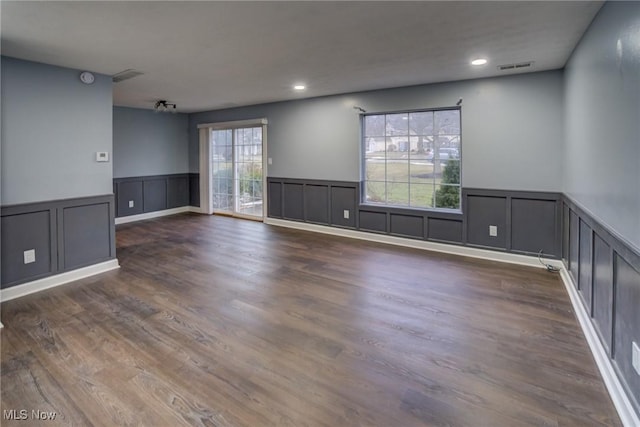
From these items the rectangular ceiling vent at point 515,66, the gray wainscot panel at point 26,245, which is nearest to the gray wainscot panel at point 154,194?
the gray wainscot panel at point 26,245

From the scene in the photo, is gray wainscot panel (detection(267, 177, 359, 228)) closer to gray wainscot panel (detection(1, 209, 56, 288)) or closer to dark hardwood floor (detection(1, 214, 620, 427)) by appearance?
dark hardwood floor (detection(1, 214, 620, 427))

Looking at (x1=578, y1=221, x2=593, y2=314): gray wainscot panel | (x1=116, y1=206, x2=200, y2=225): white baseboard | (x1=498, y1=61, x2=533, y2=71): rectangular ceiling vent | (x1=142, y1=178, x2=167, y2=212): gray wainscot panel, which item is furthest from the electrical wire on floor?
(x1=142, y1=178, x2=167, y2=212): gray wainscot panel

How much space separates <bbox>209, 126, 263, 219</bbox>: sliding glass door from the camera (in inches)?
287

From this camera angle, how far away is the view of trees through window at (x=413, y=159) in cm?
488

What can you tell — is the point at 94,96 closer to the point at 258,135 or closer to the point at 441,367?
the point at 258,135

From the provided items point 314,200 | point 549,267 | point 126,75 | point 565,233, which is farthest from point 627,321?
point 126,75

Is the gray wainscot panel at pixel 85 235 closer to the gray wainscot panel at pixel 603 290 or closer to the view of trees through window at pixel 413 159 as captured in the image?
the view of trees through window at pixel 413 159

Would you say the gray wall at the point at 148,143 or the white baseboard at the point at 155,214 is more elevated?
the gray wall at the point at 148,143

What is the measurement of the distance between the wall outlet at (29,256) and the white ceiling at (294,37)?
1.84 metres

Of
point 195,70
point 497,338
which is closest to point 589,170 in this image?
point 497,338

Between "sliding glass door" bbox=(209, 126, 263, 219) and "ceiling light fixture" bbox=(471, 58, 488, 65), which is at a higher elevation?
"ceiling light fixture" bbox=(471, 58, 488, 65)

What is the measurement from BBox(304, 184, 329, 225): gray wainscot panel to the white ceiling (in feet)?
6.76

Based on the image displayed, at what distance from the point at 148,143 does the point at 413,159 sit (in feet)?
17.7

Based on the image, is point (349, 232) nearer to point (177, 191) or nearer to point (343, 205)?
point (343, 205)
